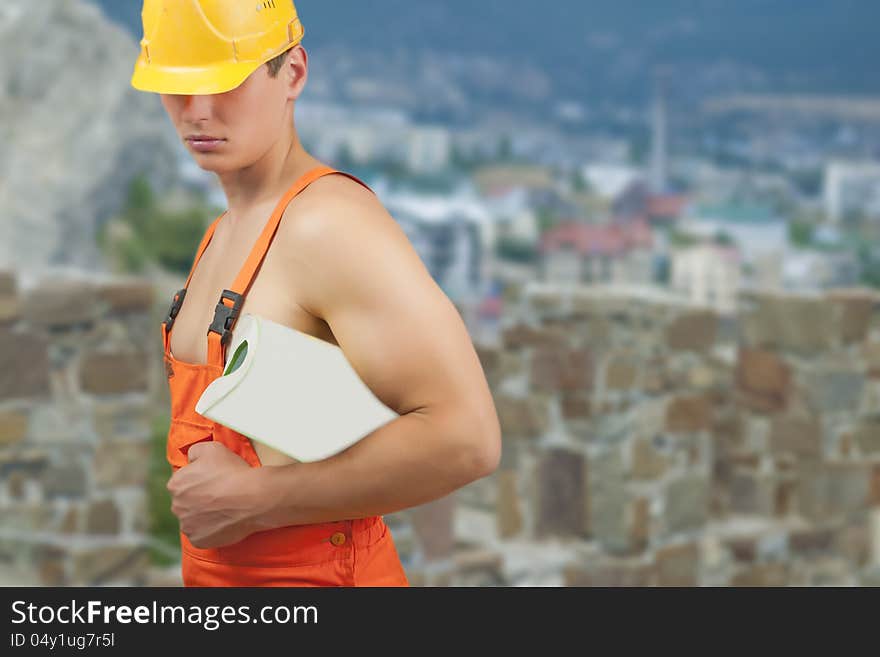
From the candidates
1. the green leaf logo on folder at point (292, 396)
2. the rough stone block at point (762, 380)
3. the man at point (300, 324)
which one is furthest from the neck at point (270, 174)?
the rough stone block at point (762, 380)

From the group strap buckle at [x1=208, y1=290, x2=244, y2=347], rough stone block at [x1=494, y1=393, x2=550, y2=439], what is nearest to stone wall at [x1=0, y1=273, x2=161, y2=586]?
rough stone block at [x1=494, y1=393, x2=550, y2=439]

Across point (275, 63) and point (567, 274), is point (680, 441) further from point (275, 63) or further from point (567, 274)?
point (567, 274)

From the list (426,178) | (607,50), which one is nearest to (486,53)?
(607,50)

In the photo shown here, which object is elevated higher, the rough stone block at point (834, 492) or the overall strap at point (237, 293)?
the rough stone block at point (834, 492)

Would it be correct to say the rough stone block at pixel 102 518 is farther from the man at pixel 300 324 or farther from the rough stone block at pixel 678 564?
the man at pixel 300 324

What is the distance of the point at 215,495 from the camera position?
1106 millimetres

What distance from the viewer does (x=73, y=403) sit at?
3254 millimetres

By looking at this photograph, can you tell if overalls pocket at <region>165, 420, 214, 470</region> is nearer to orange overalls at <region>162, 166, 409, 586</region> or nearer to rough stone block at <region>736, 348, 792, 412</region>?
orange overalls at <region>162, 166, 409, 586</region>

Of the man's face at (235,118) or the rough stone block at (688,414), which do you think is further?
the rough stone block at (688,414)

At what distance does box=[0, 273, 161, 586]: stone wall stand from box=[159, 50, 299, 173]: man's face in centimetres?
215

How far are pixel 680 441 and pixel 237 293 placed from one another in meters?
3.17

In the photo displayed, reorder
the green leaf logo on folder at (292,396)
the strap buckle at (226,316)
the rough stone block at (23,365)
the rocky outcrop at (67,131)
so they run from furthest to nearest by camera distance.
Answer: the rocky outcrop at (67,131), the rough stone block at (23,365), the strap buckle at (226,316), the green leaf logo on folder at (292,396)

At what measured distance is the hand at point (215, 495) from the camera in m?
1.10
